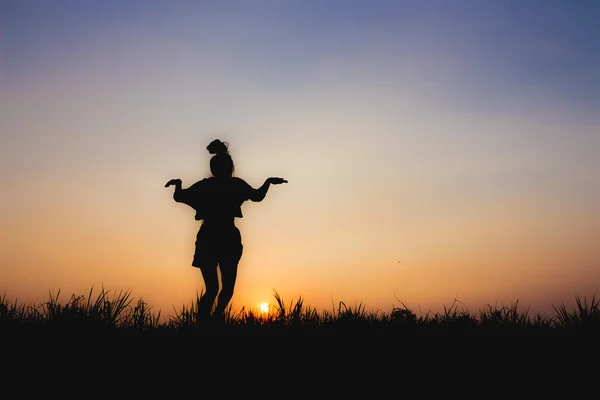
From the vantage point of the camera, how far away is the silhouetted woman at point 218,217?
7062 mm

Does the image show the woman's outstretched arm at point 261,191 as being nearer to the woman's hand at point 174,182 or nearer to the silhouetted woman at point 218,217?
the silhouetted woman at point 218,217

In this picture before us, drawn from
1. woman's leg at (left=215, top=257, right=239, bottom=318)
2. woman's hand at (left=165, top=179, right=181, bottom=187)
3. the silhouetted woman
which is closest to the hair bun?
the silhouetted woman

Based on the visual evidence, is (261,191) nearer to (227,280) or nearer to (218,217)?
(218,217)

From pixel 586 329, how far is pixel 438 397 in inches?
129

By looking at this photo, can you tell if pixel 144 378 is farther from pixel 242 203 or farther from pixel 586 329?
pixel 586 329

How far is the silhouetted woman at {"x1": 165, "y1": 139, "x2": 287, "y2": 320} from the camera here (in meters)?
7.06

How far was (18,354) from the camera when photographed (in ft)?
15.9

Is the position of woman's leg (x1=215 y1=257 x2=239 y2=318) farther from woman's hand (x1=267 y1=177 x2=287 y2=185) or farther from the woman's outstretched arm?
woman's hand (x1=267 y1=177 x2=287 y2=185)

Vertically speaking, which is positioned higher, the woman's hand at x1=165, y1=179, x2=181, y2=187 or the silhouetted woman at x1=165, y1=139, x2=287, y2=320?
the woman's hand at x1=165, y1=179, x2=181, y2=187

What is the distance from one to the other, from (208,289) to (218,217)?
3.07 feet

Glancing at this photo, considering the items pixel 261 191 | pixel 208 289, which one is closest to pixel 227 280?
pixel 208 289

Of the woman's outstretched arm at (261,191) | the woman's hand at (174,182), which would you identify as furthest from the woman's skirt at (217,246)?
the woman's hand at (174,182)

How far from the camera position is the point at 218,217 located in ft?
23.7

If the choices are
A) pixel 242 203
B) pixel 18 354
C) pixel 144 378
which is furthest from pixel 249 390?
pixel 242 203
